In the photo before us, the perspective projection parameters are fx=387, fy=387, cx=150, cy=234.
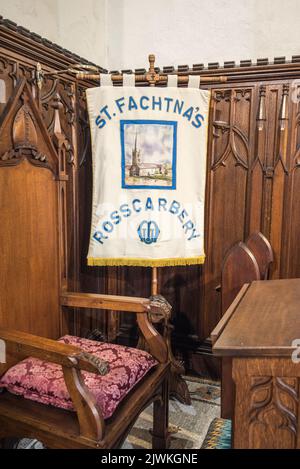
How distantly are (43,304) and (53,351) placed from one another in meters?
0.63

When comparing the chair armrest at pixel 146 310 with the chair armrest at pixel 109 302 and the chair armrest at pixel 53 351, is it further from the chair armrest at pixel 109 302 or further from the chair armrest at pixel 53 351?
the chair armrest at pixel 53 351

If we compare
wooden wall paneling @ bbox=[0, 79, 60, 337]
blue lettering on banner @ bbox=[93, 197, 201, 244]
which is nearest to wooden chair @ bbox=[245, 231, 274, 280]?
blue lettering on banner @ bbox=[93, 197, 201, 244]

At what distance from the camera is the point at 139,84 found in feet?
8.89

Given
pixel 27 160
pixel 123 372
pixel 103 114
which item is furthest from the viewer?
pixel 103 114

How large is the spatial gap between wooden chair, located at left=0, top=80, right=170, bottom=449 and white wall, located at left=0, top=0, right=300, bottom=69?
96 centimetres

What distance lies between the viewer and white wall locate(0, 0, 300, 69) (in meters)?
2.55

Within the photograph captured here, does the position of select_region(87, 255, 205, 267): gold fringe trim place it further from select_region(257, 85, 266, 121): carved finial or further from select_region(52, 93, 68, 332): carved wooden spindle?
select_region(257, 85, 266, 121): carved finial

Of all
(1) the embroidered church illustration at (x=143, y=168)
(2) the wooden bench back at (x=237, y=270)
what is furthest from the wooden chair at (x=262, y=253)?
(1) the embroidered church illustration at (x=143, y=168)

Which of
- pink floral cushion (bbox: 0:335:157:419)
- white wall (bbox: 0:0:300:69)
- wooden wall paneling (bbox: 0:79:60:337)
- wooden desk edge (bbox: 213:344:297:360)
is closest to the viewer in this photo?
wooden desk edge (bbox: 213:344:297:360)

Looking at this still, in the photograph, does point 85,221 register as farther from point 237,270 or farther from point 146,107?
point 237,270

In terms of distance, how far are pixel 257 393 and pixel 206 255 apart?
5.12ft
